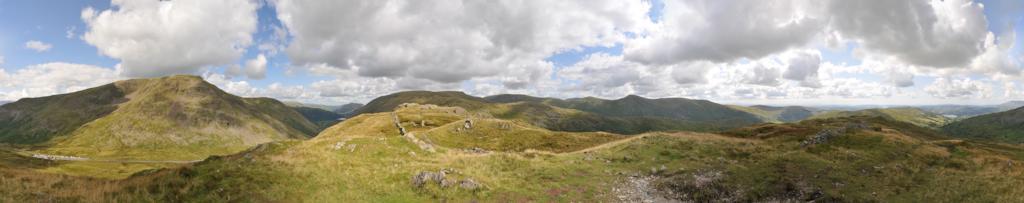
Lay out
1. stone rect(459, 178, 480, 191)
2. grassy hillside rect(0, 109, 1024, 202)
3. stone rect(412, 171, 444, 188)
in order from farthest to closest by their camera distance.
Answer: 1. stone rect(412, 171, 444, 188)
2. stone rect(459, 178, 480, 191)
3. grassy hillside rect(0, 109, 1024, 202)

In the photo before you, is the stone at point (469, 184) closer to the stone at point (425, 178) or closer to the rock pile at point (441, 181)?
the rock pile at point (441, 181)

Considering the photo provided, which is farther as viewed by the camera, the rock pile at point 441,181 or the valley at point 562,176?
the rock pile at point 441,181

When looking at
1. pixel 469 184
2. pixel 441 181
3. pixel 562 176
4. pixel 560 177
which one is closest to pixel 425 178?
pixel 441 181

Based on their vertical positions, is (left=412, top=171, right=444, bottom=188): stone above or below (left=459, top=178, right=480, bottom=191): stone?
above

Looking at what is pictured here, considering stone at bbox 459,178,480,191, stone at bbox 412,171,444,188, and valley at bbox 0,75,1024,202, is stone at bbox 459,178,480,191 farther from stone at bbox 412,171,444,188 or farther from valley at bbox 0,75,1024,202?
stone at bbox 412,171,444,188

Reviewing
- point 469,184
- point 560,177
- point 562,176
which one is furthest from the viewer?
point 562,176

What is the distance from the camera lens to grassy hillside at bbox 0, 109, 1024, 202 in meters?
21.3

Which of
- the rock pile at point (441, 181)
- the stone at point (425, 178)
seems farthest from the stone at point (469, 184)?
the stone at point (425, 178)

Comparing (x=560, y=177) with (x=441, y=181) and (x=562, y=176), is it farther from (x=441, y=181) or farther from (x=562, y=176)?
(x=441, y=181)

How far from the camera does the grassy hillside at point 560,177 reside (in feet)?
70.0

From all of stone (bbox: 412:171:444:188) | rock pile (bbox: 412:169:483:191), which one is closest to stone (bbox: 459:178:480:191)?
rock pile (bbox: 412:169:483:191)

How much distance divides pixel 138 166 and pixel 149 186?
646 feet

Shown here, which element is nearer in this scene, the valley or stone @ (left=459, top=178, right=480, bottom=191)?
the valley

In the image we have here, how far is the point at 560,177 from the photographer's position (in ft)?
103
